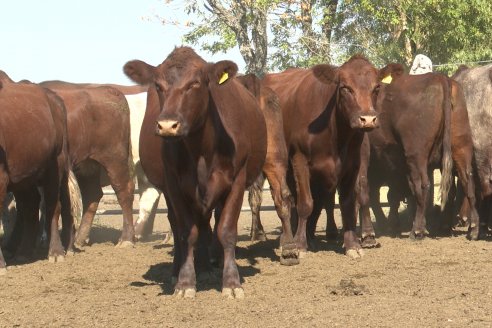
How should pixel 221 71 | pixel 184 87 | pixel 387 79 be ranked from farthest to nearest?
1. pixel 387 79
2. pixel 221 71
3. pixel 184 87

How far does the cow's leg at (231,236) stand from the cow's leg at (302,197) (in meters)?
2.35

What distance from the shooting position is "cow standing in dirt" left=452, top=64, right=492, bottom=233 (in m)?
11.8

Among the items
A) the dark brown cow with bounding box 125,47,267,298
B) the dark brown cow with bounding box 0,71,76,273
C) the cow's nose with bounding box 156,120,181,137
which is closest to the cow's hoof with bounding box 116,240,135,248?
the dark brown cow with bounding box 0,71,76,273

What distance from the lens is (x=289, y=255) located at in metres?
9.69

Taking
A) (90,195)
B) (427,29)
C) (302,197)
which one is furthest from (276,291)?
(427,29)

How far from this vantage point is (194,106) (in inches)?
303

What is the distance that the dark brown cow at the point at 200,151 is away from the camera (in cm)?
774

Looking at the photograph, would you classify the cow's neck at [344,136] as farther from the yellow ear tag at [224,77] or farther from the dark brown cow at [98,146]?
the dark brown cow at [98,146]

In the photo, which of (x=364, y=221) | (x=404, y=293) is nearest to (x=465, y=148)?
(x=364, y=221)

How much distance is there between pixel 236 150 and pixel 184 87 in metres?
0.74

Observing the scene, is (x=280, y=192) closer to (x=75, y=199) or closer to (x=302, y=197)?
(x=302, y=197)

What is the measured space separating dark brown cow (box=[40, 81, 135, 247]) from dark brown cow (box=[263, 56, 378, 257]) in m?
A: 2.96

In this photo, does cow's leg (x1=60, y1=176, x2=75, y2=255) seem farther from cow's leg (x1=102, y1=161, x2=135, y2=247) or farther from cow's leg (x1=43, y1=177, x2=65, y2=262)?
cow's leg (x1=102, y1=161, x2=135, y2=247)

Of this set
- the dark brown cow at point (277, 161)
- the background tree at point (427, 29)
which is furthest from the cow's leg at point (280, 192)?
the background tree at point (427, 29)
